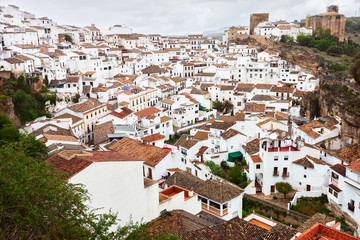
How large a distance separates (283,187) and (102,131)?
19076mm

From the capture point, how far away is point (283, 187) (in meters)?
24.7

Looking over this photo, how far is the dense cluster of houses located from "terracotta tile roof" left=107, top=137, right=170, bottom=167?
3.4 inches

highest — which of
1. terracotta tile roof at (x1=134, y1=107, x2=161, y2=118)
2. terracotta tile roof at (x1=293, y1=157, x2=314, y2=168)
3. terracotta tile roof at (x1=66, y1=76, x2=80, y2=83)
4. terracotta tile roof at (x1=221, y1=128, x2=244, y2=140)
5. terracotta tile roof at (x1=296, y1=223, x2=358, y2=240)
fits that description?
terracotta tile roof at (x1=66, y1=76, x2=80, y2=83)

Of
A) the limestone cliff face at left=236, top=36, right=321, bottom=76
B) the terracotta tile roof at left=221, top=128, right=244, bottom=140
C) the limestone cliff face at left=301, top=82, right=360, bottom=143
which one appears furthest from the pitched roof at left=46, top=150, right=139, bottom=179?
the limestone cliff face at left=236, top=36, right=321, bottom=76

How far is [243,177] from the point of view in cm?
2731

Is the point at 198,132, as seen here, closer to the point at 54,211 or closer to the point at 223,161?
the point at 223,161

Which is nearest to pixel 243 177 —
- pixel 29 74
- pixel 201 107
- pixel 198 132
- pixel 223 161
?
pixel 223 161

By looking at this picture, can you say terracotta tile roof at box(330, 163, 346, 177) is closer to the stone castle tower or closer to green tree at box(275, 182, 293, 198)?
green tree at box(275, 182, 293, 198)

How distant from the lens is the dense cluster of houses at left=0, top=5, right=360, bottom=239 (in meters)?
13.1

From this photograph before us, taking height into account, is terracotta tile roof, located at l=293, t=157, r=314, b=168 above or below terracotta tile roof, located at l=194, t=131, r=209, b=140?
below

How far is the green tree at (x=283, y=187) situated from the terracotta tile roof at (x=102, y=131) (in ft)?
58.2

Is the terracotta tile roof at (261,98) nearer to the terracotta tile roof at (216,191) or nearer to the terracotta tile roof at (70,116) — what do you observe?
the terracotta tile roof at (70,116)

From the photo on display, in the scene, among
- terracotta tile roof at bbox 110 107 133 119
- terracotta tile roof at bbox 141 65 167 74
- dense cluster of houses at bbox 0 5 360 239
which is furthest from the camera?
terracotta tile roof at bbox 141 65 167 74

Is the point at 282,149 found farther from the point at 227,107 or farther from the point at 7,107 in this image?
the point at 7,107
